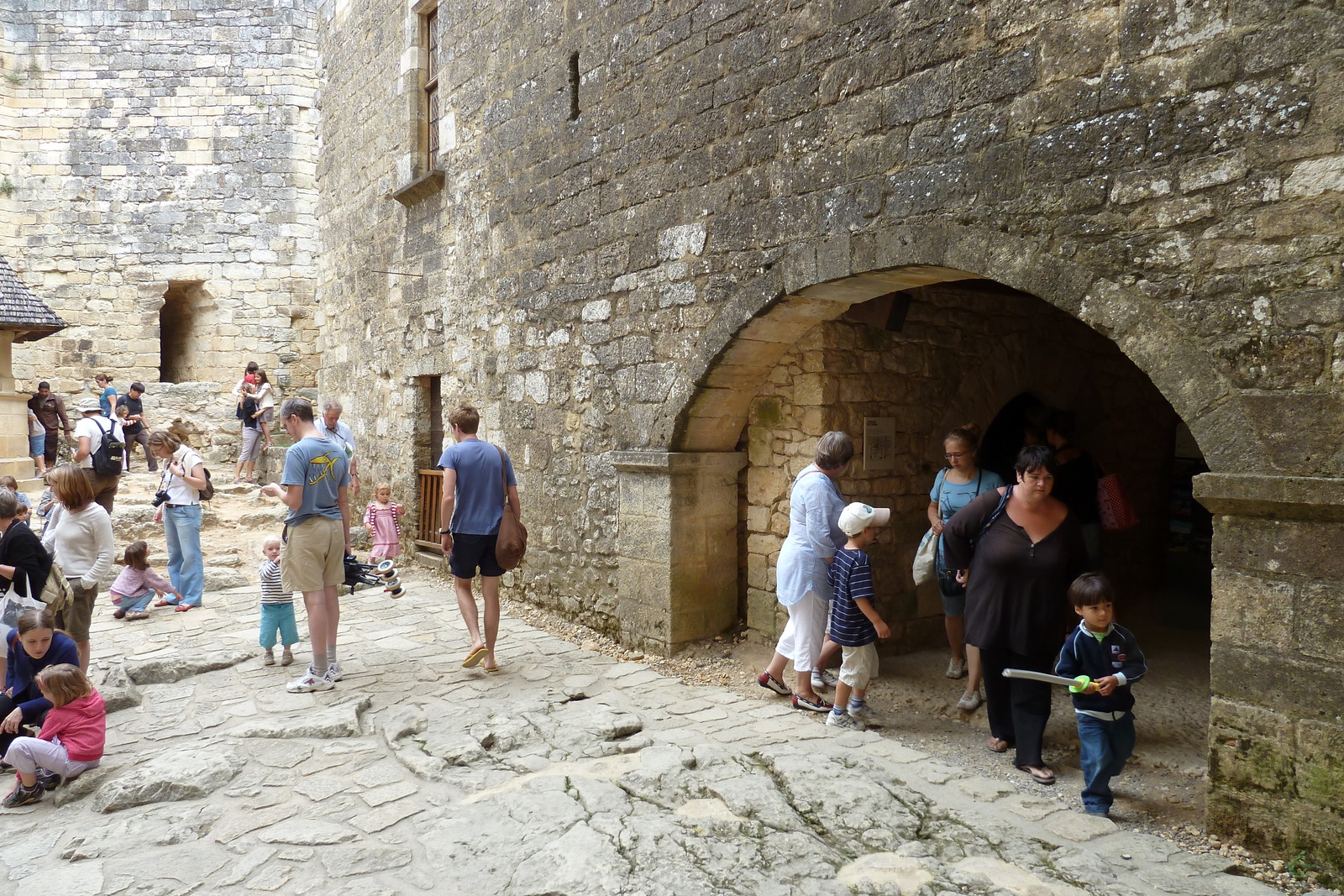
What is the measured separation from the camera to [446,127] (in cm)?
733

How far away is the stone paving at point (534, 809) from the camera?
2680 millimetres

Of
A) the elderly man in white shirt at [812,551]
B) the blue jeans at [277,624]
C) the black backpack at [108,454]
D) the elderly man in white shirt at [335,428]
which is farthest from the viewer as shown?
the elderly man in white shirt at [335,428]

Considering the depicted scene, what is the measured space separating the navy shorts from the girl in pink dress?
9.85 feet

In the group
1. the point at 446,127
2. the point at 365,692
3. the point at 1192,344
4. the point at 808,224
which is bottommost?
the point at 365,692

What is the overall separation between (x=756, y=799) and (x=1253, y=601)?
1.75 meters

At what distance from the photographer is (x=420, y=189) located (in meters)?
7.69

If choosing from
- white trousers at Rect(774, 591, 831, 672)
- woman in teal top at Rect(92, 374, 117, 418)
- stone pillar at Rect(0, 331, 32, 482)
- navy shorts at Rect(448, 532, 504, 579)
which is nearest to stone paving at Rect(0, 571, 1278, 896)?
white trousers at Rect(774, 591, 831, 672)

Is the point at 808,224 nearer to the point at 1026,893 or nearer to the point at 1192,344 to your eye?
Result: the point at 1192,344

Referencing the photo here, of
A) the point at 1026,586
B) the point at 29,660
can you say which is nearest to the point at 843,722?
the point at 1026,586

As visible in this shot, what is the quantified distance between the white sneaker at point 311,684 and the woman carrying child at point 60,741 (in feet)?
3.40

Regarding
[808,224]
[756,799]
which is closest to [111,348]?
[808,224]

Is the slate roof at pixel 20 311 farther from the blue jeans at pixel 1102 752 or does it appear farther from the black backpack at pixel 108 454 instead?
the blue jeans at pixel 1102 752

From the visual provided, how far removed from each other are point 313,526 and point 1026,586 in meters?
3.45

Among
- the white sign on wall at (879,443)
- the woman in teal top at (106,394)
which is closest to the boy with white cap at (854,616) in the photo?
the white sign on wall at (879,443)
